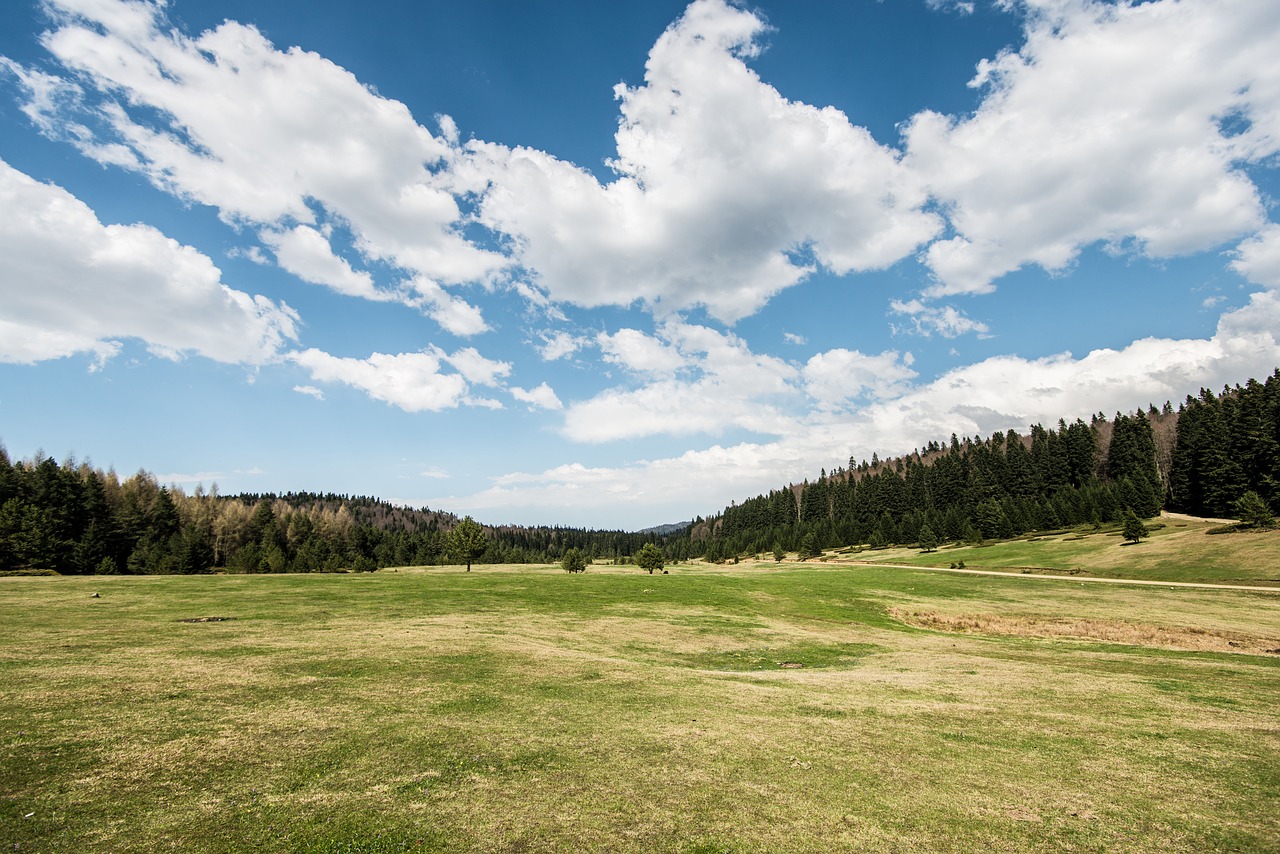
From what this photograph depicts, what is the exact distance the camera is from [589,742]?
39.1 ft

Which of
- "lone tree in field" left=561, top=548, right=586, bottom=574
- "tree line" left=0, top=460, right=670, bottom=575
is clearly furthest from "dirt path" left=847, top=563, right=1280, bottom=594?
"tree line" left=0, top=460, right=670, bottom=575

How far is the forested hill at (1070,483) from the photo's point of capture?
101875 millimetres

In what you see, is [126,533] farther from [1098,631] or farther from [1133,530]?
[1133,530]

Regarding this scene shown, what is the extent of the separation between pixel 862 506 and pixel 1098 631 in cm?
14518

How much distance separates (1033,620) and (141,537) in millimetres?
119540

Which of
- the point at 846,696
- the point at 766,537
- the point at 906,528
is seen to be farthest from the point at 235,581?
the point at 766,537

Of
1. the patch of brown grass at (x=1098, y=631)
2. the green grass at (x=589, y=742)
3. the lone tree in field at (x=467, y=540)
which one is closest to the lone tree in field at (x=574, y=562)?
the lone tree in field at (x=467, y=540)

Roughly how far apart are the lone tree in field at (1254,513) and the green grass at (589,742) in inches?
2646

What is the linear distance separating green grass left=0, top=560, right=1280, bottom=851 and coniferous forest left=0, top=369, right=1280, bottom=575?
67.3 m

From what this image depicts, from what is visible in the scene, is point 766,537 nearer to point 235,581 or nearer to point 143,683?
point 235,581

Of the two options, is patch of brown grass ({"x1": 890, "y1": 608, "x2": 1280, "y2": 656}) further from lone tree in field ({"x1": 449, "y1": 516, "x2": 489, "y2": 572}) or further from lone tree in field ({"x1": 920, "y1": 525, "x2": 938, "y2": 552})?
lone tree in field ({"x1": 920, "y1": 525, "x2": 938, "y2": 552})

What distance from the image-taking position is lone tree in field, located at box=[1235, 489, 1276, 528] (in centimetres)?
7106

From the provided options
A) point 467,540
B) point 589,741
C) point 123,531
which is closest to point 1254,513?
point 589,741

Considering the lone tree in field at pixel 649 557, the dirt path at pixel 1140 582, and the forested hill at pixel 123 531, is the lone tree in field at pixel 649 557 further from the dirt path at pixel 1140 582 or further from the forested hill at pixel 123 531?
the dirt path at pixel 1140 582
